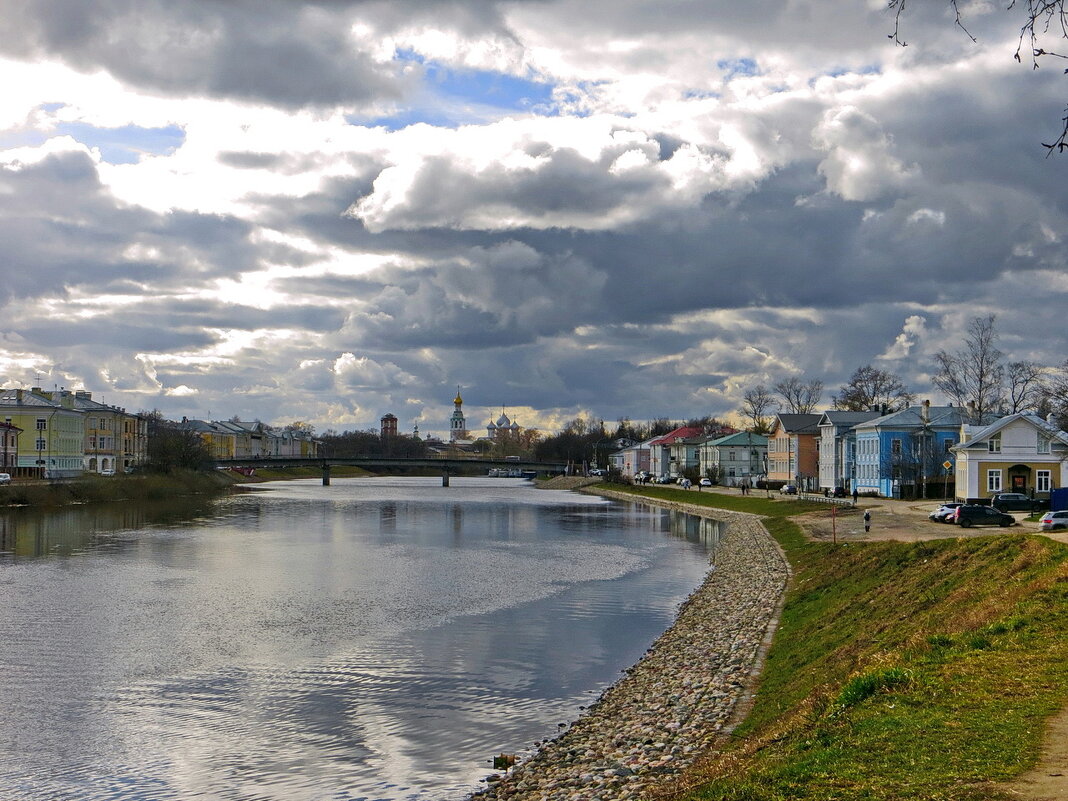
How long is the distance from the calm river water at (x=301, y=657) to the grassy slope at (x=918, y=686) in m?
5.22

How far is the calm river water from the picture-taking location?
16922mm

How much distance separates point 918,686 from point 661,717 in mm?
6035

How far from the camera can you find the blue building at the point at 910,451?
7506 cm

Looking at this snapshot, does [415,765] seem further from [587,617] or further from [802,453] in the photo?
[802,453]

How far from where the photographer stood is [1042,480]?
62844 mm

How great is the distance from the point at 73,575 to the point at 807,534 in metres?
35.1

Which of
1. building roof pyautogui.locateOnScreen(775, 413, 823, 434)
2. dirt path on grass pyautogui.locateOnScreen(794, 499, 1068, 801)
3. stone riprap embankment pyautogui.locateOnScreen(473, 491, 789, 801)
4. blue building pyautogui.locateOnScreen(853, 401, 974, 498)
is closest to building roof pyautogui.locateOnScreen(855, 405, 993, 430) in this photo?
blue building pyautogui.locateOnScreen(853, 401, 974, 498)

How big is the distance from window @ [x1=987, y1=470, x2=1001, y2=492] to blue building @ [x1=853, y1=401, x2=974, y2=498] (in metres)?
8.63

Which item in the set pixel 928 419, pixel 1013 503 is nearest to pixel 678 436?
pixel 928 419

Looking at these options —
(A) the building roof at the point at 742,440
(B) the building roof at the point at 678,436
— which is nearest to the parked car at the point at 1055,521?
(A) the building roof at the point at 742,440

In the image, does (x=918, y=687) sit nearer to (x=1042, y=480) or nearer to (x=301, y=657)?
(x=301, y=657)

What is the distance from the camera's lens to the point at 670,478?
484 ft

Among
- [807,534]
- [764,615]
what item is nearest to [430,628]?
[764,615]

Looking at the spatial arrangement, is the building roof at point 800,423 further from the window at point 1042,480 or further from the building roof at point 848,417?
the window at point 1042,480
